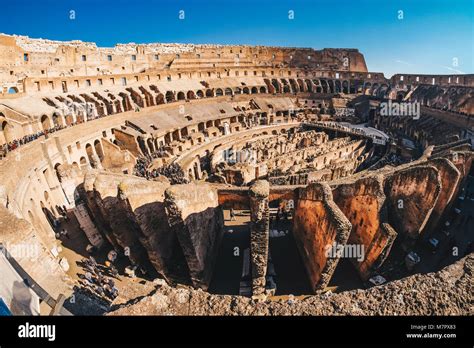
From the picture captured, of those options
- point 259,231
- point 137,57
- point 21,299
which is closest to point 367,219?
point 259,231

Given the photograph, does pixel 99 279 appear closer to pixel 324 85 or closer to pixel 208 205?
pixel 208 205

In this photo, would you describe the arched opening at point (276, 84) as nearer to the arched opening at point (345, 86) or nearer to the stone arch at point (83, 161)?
the arched opening at point (345, 86)

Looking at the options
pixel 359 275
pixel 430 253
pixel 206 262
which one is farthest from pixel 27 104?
pixel 430 253

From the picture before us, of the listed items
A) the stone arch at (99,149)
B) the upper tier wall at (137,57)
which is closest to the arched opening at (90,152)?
the stone arch at (99,149)
